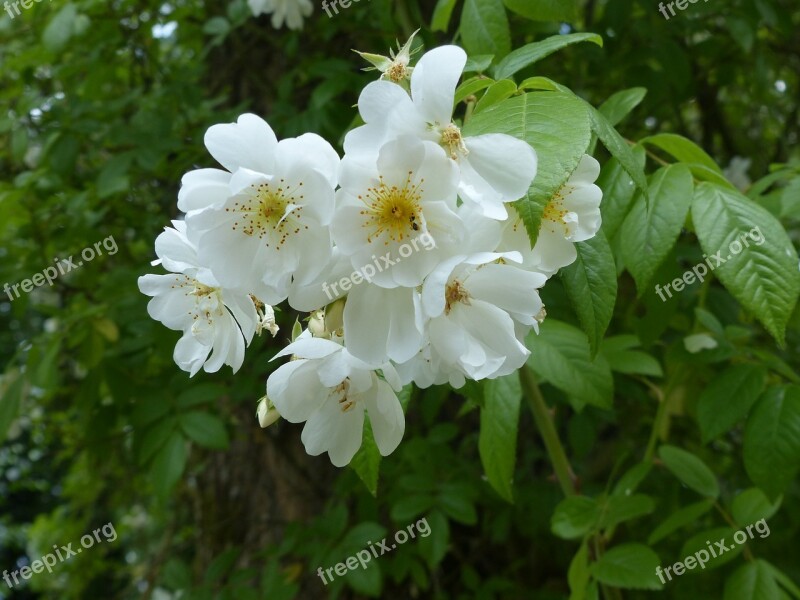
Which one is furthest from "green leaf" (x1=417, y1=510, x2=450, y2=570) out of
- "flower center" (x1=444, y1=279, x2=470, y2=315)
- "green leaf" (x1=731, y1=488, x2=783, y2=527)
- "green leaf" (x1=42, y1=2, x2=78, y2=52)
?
"green leaf" (x1=42, y1=2, x2=78, y2=52)

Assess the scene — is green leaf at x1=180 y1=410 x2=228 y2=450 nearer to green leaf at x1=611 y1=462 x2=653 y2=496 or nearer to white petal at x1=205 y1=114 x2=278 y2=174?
green leaf at x1=611 y1=462 x2=653 y2=496

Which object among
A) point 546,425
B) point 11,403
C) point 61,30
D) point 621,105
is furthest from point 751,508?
point 61,30

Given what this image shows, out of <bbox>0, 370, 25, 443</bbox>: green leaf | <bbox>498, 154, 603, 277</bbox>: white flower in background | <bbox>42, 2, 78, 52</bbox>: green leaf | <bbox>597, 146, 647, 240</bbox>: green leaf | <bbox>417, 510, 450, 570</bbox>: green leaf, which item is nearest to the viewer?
<bbox>498, 154, 603, 277</bbox>: white flower in background

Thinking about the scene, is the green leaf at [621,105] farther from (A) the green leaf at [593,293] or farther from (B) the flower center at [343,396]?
(B) the flower center at [343,396]

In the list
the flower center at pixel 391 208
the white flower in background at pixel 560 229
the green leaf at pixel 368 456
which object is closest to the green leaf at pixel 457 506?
the green leaf at pixel 368 456

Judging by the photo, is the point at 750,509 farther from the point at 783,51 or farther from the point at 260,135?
the point at 783,51

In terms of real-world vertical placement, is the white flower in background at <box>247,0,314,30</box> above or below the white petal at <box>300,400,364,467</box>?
above

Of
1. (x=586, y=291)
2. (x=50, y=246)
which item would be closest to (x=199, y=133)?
(x=50, y=246)
